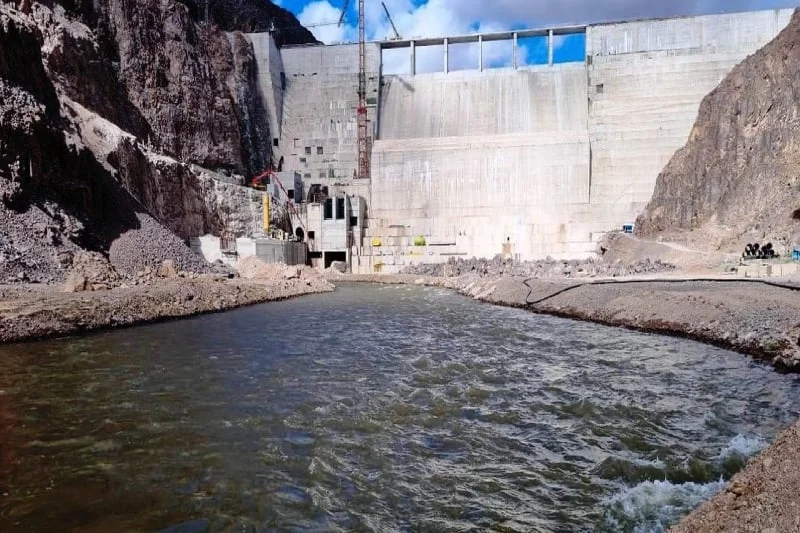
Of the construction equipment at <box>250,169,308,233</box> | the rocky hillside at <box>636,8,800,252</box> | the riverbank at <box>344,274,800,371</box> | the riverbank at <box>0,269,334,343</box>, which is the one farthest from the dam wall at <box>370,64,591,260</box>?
the riverbank at <box>0,269,334,343</box>

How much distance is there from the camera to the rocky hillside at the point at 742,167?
27.3 meters

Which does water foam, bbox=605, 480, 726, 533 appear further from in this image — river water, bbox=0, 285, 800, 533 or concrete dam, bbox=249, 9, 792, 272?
concrete dam, bbox=249, 9, 792, 272

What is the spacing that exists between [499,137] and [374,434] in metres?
41.9

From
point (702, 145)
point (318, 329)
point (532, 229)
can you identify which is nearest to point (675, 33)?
point (702, 145)

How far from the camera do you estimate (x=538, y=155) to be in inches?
1719

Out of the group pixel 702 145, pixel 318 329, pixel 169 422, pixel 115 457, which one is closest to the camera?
pixel 115 457

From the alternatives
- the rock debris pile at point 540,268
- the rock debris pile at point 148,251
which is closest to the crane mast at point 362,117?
the rock debris pile at point 540,268

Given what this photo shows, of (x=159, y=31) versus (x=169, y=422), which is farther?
(x=159, y=31)

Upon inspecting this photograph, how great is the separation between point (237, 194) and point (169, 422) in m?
34.4

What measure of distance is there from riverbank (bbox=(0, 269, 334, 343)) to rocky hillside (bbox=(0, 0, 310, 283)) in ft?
8.67

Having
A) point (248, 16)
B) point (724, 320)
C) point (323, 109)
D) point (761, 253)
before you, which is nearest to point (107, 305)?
point (724, 320)

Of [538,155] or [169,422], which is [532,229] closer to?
[538,155]

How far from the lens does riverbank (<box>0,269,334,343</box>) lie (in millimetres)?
12508

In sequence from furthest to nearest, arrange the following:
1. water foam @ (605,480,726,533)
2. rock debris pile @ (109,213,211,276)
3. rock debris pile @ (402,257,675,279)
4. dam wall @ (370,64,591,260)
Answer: dam wall @ (370,64,591,260) → rock debris pile @ (402,257,675,279) → rock debris pile @ (109,213,211,276) → water foam @ (605,480,726,533)
